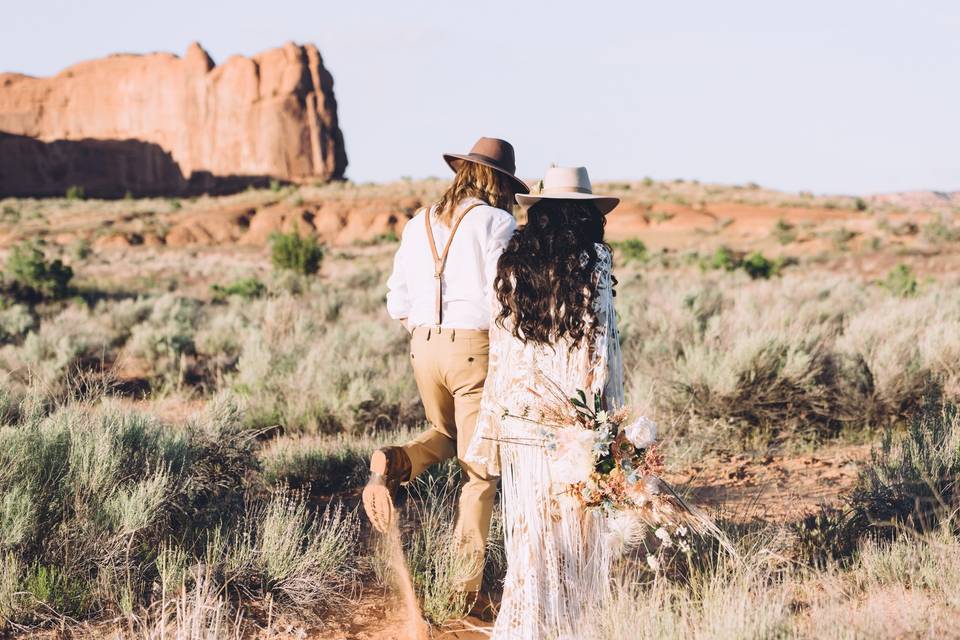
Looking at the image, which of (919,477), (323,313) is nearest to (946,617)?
(919,477)

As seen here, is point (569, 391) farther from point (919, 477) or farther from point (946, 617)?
point (919, 477)

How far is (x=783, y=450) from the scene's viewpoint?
20.5ft

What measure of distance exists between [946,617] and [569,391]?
151 cm

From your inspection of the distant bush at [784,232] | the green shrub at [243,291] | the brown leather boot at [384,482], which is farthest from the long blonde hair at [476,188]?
the distant bush at [784,232]

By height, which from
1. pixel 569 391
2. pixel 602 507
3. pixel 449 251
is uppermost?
pixel 449 251

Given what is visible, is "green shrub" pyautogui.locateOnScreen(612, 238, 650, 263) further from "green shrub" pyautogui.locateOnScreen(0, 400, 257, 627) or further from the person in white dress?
the person in white dress

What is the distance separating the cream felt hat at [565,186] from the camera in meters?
3.34

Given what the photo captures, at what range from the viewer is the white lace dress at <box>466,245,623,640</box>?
3.18 metres

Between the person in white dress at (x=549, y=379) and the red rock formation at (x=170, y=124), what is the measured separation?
6957 cm

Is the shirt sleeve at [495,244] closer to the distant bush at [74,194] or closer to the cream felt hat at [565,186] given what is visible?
the cream felt hat at [565,186]

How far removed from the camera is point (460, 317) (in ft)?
12.5

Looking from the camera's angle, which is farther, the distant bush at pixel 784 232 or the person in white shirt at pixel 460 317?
the distant bush at pixel 784 232

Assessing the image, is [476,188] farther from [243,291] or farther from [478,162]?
[243,291]

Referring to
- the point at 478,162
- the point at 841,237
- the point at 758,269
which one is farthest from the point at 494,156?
the point at 841,237
